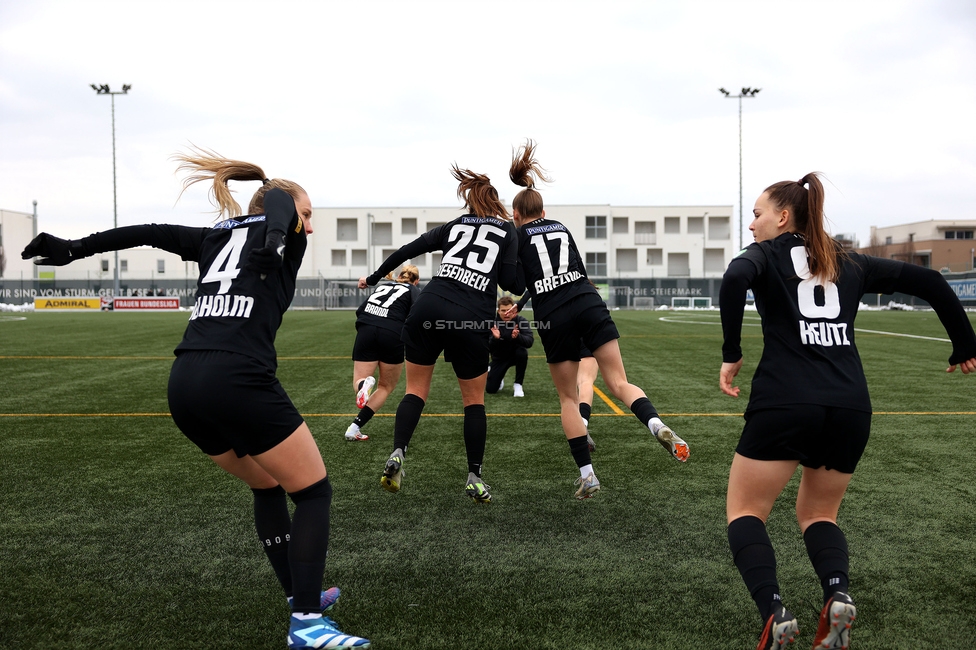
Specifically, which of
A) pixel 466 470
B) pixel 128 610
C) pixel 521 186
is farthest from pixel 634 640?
pixel 521 186

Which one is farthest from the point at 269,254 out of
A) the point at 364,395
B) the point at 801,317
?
the point at 364,395

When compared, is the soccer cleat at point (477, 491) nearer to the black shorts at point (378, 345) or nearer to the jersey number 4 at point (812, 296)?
the black shorts at point (378, 345)

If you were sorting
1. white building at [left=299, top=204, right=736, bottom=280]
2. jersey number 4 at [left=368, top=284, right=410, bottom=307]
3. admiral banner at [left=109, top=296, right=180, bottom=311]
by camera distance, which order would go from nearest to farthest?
jersey number 4 at [left=368, top=284, right=410, bottom=307], admiral banner at [left=109, top=296, right=180, bottom=311], white building at [left=299, top=204, right=736, bottom=280]

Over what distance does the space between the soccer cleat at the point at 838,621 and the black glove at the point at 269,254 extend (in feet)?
7.50

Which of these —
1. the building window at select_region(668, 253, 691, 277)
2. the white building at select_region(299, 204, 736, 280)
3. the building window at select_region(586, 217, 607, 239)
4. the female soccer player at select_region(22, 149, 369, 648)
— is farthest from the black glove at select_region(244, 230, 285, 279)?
the building window at select_region(668, 253, 691, 277)

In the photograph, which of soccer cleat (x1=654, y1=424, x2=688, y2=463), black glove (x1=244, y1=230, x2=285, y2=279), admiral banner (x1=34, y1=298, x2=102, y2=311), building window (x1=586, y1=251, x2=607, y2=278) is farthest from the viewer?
building window (x1=586, y1=251, x2=607, y2=278)

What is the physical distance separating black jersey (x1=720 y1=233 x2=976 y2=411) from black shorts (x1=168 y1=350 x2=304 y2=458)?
1729 mm

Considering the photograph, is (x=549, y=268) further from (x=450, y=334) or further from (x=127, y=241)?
(x=127, y=241)

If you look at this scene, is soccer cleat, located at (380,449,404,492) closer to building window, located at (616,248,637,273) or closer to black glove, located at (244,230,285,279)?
black glove, located at (244,230,285,279)

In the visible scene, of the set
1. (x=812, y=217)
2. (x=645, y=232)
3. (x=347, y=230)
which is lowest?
(x=812, y=217)

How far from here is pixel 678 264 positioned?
67.9 m

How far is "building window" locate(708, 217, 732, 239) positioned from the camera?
67688mm

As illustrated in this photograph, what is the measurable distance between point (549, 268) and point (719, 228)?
223 ft

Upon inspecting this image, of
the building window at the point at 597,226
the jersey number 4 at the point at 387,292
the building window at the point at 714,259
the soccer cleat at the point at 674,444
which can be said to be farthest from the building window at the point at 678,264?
the soccer cleat at the point at 674,444
